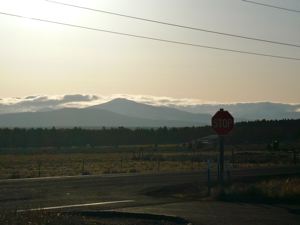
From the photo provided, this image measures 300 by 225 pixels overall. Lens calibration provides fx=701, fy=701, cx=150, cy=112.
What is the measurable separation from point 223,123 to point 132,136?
168m

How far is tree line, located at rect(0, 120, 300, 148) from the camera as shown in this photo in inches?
6506

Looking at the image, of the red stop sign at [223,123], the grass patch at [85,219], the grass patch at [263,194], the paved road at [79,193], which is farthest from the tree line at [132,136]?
the grass patch at [85,219]

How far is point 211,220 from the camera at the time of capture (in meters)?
16.5

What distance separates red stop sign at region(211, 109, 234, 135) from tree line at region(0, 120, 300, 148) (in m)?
133

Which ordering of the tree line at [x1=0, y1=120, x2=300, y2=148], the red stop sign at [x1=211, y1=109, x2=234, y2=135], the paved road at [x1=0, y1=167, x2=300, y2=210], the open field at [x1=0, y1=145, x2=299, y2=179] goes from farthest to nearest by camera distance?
the tree line at [x1=0, y1=120, x2=300, y2=148] < the open field at [x1=0, y1=145, x2=299, y2=179] < the red stop sign at [x1=211, y1=109, x2=234, y2=135] < the paved road at [x1=0, y1=167, x2=300, y2=210]

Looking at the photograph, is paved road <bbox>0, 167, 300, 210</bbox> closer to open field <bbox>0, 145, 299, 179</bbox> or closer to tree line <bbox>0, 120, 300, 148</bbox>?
open field <bbox>0, 145, 299, 179</bbox>

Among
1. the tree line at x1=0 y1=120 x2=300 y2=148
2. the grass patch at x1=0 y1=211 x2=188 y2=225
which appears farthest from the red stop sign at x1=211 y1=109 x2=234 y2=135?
the tree line at x1=0 y1=120 x2=300 y2=148

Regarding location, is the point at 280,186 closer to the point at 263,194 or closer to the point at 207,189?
the point at 263,194

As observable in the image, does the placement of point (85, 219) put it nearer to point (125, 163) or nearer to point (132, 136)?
point (125, 163)

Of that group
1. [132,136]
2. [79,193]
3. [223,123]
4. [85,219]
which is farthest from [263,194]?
[132,136]

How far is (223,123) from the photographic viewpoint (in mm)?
23734

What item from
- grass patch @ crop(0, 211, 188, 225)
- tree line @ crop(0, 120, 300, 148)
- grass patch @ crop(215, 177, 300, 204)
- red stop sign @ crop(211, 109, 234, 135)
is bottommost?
grass patch @ crop(0, 211, 188, 225)

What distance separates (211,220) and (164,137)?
177025mm

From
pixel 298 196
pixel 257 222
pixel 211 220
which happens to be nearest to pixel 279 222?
pixel 257 222
